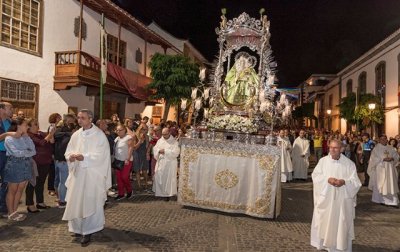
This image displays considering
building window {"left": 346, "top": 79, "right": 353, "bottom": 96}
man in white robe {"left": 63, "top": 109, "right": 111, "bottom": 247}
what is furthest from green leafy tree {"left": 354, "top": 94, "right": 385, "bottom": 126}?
man in white robe {"left": 63, "top": 109, "right": 111, "bottom": 247}

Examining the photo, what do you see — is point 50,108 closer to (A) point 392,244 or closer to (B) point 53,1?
(B) point 53,1

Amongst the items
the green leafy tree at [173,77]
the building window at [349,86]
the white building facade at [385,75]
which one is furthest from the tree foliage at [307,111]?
the green leafy tree at [173,77]

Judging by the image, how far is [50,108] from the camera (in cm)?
1459

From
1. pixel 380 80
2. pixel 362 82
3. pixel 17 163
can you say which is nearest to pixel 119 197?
pixel 17 163

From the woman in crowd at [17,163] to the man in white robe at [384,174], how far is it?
8.55 meters

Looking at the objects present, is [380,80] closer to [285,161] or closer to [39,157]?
[285,161]

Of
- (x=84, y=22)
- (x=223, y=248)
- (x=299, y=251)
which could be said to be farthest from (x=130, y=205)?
(x=84, y=22)

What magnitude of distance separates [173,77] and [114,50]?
3.73 meters

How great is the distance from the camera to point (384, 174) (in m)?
9.74

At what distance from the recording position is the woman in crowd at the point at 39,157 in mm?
7549

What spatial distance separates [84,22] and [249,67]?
9.97 m

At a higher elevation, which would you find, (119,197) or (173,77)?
(173,77)

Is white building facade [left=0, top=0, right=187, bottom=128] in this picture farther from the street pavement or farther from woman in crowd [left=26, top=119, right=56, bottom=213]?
the street pavement

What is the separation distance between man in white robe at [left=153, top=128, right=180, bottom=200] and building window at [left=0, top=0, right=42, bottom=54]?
7240 millimetres
